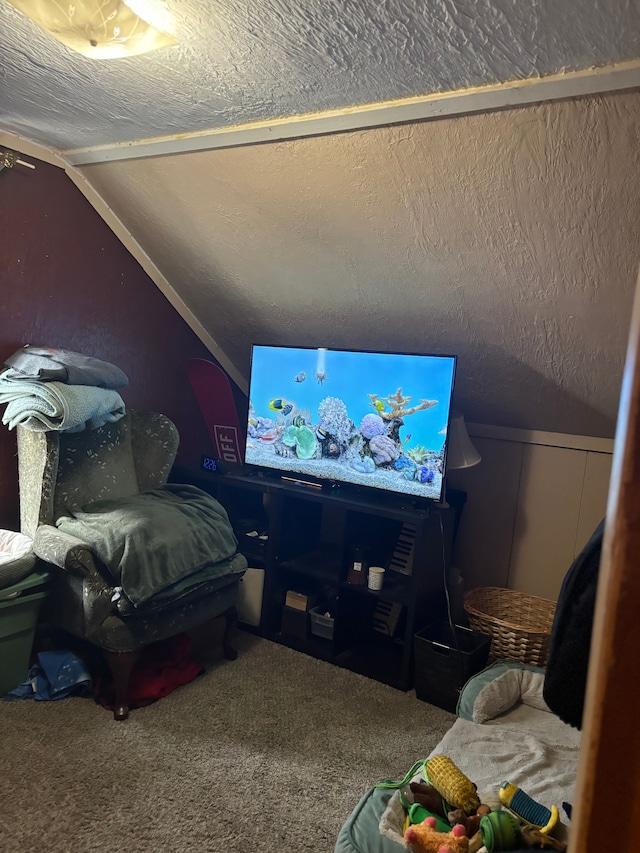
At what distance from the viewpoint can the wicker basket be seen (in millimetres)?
2525

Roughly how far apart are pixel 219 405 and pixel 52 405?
1238 millimetres

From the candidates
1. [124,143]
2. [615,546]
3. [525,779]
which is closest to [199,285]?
[124,143]

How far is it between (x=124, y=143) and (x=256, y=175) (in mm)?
587

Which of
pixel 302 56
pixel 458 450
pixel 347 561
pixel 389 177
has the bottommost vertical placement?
pixel 347 561

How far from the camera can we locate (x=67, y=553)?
Result: 7.25 ft

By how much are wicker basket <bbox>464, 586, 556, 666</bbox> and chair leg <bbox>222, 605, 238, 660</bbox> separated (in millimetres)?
1015

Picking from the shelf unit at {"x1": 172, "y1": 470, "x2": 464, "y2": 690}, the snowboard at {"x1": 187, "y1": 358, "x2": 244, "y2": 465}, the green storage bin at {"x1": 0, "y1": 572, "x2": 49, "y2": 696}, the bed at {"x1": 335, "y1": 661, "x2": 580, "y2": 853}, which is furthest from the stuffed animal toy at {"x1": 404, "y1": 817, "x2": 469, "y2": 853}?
the snowboard at {"x1": 187, "y1": 358, "x2": 244, "y2": 465}

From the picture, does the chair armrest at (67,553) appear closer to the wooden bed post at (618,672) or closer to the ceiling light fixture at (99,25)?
the ceiling light fixture at (99,25)

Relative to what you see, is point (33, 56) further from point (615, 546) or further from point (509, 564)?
point (509, 564)

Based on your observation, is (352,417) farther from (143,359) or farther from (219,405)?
(143,359)

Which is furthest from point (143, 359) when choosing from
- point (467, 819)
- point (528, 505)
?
point (467, 819)

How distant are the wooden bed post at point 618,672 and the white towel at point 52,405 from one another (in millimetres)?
2256

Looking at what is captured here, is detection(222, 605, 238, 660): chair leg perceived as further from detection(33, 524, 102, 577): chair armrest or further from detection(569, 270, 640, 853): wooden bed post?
detection(569, 270, 640, 853): wooden bed post

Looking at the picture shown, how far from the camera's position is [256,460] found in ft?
10.2
